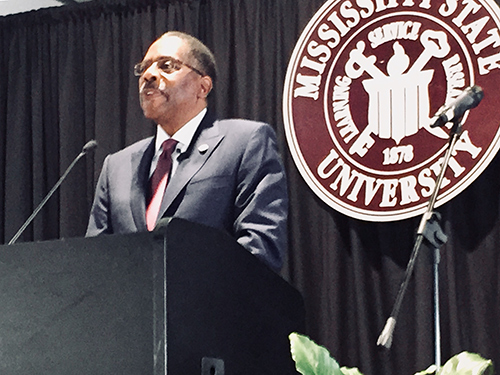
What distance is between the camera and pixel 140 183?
2285mm

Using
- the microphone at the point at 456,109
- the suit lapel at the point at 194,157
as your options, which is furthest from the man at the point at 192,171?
the microphone at the point at 456,109

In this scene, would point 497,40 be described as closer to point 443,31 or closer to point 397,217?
point 443,31

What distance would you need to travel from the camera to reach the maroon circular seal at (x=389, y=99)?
263 cm

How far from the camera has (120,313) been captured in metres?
1.03

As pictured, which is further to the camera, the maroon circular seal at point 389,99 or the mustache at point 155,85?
the maroon circular seal at point 389,99

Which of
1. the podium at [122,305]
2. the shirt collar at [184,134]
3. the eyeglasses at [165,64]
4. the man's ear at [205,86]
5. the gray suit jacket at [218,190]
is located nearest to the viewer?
the podium at [122,305]

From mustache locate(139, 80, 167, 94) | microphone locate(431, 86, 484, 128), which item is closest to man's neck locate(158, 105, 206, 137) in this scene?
mustache locate(139, 80, 167, 94)

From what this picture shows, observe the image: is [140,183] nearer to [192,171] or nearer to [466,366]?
[192,171]

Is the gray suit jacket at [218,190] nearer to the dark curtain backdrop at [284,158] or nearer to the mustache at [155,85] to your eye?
the mustache at [155,85]

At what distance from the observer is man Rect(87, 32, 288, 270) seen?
82.7 inches

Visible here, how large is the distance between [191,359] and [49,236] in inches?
90.8

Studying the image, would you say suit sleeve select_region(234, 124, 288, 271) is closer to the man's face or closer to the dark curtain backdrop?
the man's face

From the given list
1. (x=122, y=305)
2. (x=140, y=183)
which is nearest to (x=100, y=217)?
(x=140, y=183)

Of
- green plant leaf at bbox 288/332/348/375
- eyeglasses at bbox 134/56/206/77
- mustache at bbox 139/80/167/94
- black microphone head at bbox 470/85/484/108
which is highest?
eyeglasses at bbox 134/56/206/77
